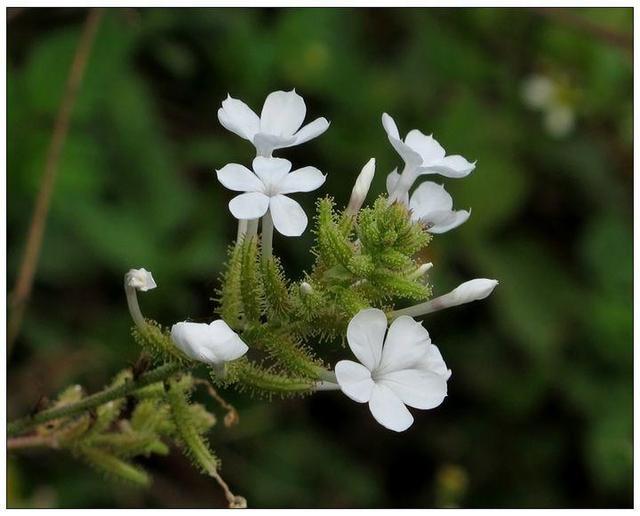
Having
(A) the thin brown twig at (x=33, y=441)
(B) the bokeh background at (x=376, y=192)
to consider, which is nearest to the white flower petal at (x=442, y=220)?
(A) the thin brown twig at (x=33, y=441)

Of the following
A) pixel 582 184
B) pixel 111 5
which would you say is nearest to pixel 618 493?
pixel 582 184

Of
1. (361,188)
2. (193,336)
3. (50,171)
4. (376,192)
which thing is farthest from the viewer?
(376,192)

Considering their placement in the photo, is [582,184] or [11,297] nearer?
[11,297]

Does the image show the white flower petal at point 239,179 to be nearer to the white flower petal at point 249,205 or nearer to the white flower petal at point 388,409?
the white flower petal at point 249,205

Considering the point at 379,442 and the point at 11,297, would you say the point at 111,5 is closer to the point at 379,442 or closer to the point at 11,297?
the point at 11,297

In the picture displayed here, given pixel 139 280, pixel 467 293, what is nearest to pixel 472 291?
pixel 467 293

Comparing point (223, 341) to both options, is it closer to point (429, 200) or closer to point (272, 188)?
point (272, 188)

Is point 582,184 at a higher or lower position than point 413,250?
higher
